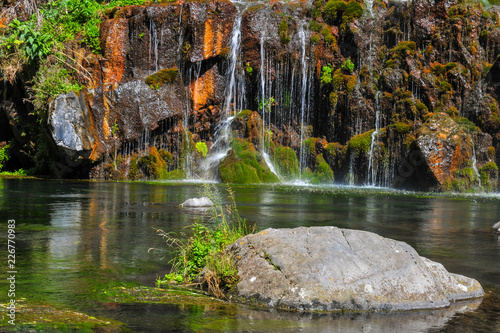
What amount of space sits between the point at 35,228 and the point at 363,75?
24483mm

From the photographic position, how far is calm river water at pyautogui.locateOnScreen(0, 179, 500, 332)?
5.07 m

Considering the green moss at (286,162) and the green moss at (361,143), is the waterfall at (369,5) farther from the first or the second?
the green moss at (286,162)

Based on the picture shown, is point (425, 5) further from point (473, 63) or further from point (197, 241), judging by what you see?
point (197, 241)

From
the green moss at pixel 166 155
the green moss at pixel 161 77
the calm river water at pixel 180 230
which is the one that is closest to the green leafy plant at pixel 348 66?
the green moss at pixel 161 77

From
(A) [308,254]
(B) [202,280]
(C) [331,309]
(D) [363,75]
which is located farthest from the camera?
(D) [363,75]

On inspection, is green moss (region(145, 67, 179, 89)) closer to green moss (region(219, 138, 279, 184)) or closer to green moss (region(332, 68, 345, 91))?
green moss (region(219, 138, 279, 184))

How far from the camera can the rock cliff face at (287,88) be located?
28.3 m

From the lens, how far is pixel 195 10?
31.9 meters

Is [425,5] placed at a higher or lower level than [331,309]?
higher

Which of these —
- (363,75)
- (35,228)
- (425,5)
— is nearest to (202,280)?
(35,228)

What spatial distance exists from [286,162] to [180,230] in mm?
21537

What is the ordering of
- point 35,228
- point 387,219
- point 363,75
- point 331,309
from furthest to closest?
1. point 363,75
2. point 387,219
3. point 35,228
4. point 331,309

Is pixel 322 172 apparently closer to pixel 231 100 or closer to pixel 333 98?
pixel 333 98

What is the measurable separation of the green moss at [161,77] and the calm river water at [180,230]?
39.6ft
